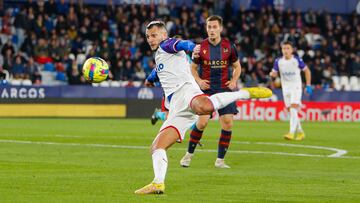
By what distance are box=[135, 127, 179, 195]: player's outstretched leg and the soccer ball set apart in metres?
2.04

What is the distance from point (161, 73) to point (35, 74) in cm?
2446

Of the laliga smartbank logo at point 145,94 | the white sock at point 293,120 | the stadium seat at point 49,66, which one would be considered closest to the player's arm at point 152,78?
the white sock at point 293,120

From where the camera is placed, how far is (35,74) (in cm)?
3609

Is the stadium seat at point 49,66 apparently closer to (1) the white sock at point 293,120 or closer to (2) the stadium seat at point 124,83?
(2) the stadium seat at point 124,83

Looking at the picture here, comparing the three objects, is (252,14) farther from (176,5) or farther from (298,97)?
(298,97)

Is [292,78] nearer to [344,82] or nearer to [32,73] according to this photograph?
[32,73]

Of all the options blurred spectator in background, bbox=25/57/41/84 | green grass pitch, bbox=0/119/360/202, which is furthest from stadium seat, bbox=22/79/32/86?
green grass pitch, bbox=0/119/360/202

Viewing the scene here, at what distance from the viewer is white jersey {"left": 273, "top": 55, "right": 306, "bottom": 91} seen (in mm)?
25188

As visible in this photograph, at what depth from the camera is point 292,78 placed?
83.7ft

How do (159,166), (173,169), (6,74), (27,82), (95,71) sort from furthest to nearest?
(27,82), (6,74), (173,169), (95,71), (159,166)

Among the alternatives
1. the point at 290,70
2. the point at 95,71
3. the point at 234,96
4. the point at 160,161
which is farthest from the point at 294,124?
the point at 160,161

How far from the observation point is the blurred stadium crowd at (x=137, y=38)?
3738 centimetres

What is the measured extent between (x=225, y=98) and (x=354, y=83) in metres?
31.1

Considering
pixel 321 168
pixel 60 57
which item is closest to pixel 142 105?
pixel 60 57
